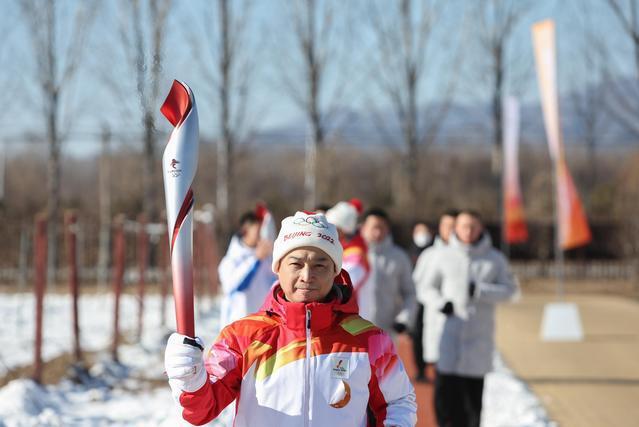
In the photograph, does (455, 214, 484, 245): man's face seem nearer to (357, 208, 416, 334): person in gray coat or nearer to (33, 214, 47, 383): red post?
(357, 208, 416, 334): person in gray coat

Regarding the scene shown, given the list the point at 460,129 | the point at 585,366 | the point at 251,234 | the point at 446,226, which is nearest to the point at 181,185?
the point at 251,234

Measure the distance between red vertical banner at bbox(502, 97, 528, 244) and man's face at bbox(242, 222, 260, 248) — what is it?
10512 millimetres

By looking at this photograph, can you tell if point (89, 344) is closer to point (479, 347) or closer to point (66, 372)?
point (66, 372)

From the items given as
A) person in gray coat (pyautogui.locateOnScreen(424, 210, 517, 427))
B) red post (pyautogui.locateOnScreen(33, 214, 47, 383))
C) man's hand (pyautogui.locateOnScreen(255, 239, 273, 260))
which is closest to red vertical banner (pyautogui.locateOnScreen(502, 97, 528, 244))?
red post (pyautogui.locateOnScreen(33, 214, 47, 383))

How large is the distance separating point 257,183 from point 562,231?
33198mm

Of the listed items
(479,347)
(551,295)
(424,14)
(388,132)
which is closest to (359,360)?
(479,347)

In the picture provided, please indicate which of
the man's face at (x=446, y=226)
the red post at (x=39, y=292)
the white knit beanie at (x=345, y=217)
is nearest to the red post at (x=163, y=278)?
the red post at (x=39, y=292)

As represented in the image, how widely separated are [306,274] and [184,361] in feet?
1.74

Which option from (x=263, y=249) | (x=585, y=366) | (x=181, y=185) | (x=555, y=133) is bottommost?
(x=585, y=366)

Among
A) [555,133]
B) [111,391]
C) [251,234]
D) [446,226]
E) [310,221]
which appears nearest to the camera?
[310,221]

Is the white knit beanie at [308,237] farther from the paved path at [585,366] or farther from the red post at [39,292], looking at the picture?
the red post at [39,292]

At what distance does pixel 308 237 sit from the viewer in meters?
2.86

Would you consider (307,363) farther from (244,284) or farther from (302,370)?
(244,284)

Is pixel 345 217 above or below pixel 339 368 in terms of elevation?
above
